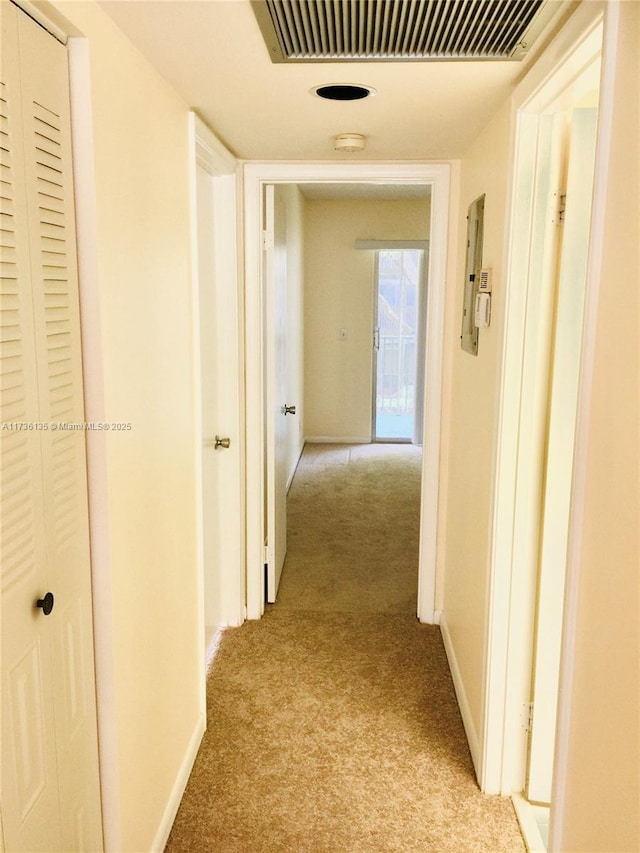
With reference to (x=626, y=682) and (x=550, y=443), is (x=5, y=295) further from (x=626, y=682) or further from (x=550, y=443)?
(x=550, y=443)

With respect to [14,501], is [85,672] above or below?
below

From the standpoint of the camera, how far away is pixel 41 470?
1.30 m

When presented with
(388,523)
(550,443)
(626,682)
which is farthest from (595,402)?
(388,523)

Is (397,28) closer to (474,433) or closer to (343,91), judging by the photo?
(343,91)

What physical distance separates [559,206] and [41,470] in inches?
59.1

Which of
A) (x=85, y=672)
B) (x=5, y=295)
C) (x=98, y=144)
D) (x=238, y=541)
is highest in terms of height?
(x=98, y=144)

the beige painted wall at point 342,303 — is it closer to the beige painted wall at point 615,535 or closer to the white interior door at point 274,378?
the white interior door at point 274,378

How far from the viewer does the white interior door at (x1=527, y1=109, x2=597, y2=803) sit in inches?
73.6

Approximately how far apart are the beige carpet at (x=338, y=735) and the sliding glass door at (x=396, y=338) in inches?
140

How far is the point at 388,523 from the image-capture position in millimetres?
4754

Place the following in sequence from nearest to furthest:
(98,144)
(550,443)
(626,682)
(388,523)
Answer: (626,682), (98,144), (550,443), (388,523)

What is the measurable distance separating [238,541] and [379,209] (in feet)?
15.1

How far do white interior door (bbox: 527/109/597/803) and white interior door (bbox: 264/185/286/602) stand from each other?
1610 mm

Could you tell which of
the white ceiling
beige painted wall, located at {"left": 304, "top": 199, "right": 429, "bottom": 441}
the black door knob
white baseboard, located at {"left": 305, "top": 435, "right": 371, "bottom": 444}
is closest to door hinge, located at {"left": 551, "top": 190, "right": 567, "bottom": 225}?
the white ceiling
